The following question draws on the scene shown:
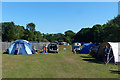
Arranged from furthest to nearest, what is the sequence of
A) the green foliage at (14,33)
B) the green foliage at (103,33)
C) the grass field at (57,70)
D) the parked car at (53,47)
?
1. the green foliage at (14,33)
2. the green foliage at (103,33)
3. the parked car at (53,47)
4. the grass field at (57,70)

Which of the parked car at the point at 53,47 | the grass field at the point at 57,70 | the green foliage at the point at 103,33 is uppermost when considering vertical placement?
the green foliage at the point at 103,33

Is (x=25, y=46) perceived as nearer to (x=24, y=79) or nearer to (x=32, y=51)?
(x=32, y=51)

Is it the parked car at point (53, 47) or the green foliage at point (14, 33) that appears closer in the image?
the parked car at point (53, 47)

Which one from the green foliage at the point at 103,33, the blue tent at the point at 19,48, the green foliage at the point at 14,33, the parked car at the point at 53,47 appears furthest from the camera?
the green foliage at the point at 14,33

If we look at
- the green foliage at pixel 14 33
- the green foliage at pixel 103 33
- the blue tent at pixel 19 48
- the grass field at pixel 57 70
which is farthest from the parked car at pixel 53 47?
the green foliage at pixel 14 33

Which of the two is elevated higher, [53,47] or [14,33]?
[14,33]

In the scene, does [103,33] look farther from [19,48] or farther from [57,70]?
[57,70]

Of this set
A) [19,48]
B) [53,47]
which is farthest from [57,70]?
[53,47]

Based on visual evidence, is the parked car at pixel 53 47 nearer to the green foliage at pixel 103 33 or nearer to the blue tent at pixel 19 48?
the blue tent at pixel 19 48

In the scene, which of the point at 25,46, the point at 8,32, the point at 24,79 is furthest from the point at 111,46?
the point at 8,32

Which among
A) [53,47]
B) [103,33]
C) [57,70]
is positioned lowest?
[57,70]

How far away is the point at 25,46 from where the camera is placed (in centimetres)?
2272

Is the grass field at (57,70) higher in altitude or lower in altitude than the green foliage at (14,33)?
lower

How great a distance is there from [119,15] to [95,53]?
89.9 feet
